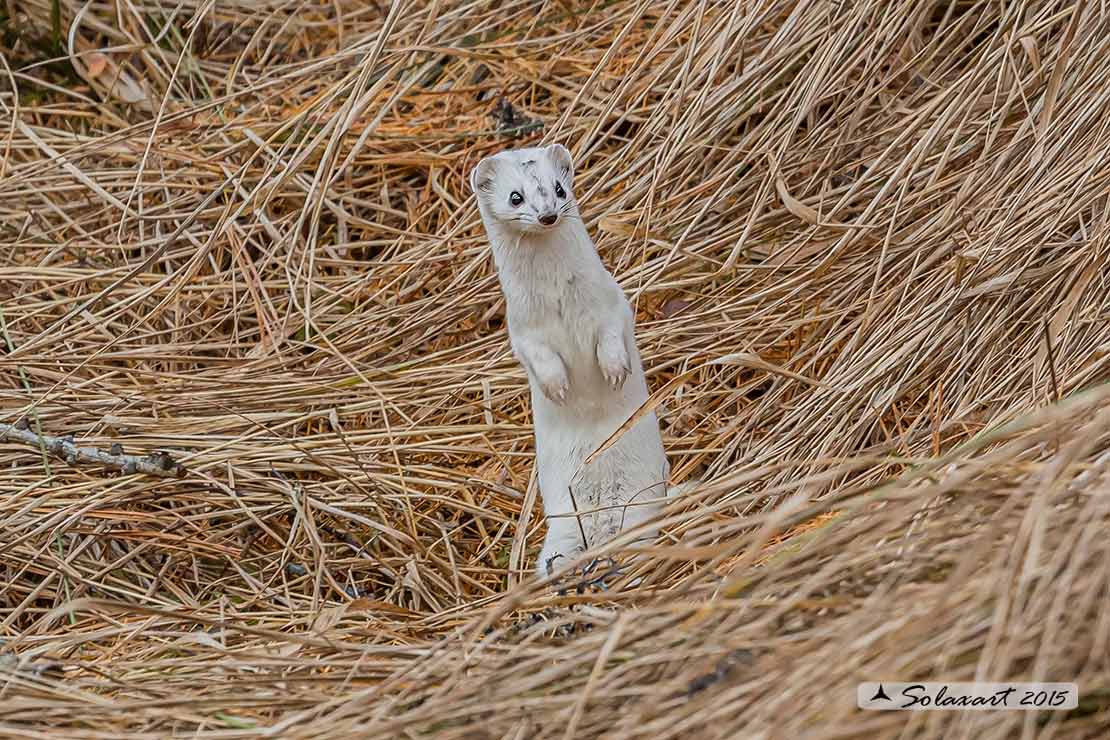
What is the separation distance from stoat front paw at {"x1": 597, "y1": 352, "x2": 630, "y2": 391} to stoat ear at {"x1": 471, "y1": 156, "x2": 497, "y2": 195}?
528 mm

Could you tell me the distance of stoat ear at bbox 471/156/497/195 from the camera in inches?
143

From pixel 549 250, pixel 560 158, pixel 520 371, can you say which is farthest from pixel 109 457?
pixel 560 158

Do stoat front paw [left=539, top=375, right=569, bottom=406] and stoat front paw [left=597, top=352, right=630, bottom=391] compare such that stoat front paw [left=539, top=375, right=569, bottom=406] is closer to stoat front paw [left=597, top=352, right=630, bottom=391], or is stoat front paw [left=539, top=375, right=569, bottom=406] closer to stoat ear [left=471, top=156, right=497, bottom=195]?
stoat front paw [left=597, top=352, right=630, bottom=391]

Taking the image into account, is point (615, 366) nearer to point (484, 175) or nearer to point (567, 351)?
point (567, 351)

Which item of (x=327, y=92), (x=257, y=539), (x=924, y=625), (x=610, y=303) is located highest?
(x=327, y=92)

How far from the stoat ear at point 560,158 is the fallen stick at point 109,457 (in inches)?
54.5

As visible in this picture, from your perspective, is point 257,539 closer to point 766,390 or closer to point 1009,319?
point 766,390

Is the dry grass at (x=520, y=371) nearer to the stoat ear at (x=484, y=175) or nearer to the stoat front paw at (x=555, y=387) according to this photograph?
the stoat front paw at (x=555, y=387)

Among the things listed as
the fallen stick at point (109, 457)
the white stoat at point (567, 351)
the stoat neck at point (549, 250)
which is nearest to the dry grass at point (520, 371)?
the fallen stick at point (109, 457)

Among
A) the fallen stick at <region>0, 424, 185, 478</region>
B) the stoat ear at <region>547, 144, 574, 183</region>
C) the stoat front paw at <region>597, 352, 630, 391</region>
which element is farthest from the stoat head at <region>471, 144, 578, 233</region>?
the fallen stick at <region>0, 424, 185, 478</region>

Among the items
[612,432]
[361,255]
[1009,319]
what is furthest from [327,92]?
[1009,319]

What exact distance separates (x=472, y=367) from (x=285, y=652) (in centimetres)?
170

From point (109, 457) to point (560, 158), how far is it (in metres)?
1.55

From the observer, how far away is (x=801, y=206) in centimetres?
455
